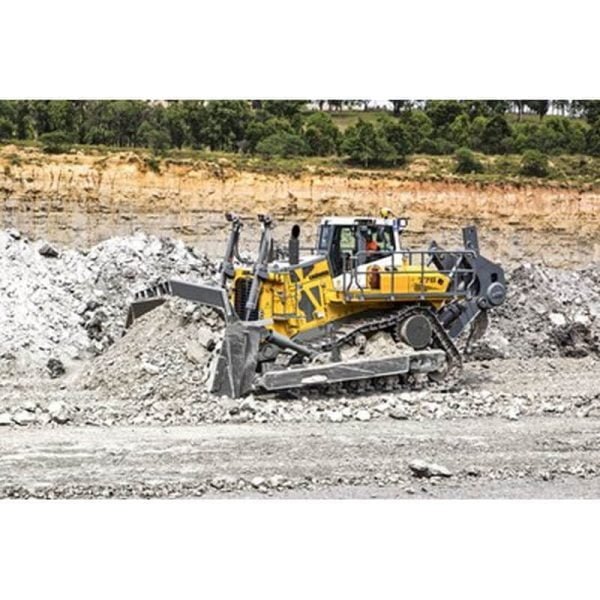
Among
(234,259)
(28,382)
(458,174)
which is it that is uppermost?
(458,174)

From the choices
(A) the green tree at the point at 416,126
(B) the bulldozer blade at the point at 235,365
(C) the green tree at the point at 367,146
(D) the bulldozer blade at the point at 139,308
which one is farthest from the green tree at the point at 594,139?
(D) the bulldozer blade at the point at 139,308

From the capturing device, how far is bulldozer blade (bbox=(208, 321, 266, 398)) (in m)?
14.9

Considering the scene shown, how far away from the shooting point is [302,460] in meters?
12.6

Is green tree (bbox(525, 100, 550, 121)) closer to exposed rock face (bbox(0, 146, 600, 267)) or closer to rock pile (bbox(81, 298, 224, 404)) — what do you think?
exposed rock face (bbox(0, 146, 600, 267))

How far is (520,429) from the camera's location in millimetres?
14203

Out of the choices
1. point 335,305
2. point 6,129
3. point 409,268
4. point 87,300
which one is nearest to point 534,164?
point 409,268

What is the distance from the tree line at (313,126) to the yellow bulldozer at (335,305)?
38.0 inches

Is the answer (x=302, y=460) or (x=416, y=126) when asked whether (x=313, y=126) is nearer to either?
(x=416, y=126)

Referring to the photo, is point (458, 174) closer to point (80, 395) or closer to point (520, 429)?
point (520, 429)

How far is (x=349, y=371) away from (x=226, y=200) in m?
3.21

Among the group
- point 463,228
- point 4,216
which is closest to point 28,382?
point 4,216

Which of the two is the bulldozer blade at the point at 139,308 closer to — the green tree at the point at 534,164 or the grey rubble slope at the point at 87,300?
the grey rubble slope at the point at 87,300

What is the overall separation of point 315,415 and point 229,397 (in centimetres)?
104

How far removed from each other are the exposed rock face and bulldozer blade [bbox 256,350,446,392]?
5.72 ft
